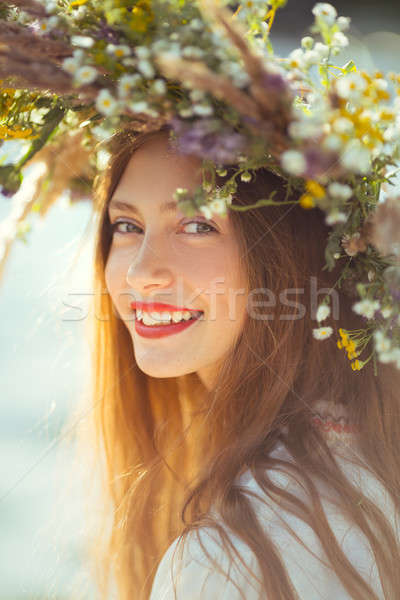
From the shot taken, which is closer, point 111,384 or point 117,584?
point 117,584

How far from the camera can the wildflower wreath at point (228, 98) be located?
87cm

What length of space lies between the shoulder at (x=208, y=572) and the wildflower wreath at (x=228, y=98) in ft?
1.66

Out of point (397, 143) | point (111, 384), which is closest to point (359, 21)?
point (111, 384)

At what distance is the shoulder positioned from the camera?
1.30m

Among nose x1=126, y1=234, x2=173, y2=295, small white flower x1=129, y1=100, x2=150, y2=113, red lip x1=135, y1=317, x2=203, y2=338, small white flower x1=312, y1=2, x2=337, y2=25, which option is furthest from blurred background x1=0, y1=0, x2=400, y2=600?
small white flower x1=312, y1=2, x2=337, y2=25

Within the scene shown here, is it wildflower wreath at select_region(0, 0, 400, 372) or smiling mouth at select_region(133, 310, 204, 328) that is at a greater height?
wildflower wreath at select_region(0, 0, 400, 372)

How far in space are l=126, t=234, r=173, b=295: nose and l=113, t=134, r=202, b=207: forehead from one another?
130 mm

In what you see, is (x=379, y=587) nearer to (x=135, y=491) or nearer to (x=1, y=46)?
(x=135, y=491)

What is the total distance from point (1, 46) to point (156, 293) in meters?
0.75

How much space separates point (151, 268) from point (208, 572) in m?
0.73

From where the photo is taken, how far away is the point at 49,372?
2533 millimetres

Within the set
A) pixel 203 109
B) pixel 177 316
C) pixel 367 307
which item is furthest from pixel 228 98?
pixel 177 316

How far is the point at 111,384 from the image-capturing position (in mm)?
2150

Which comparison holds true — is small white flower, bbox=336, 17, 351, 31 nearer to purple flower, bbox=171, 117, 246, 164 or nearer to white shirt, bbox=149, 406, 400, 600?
purple flower, bbox=171, 117, 246, 164
